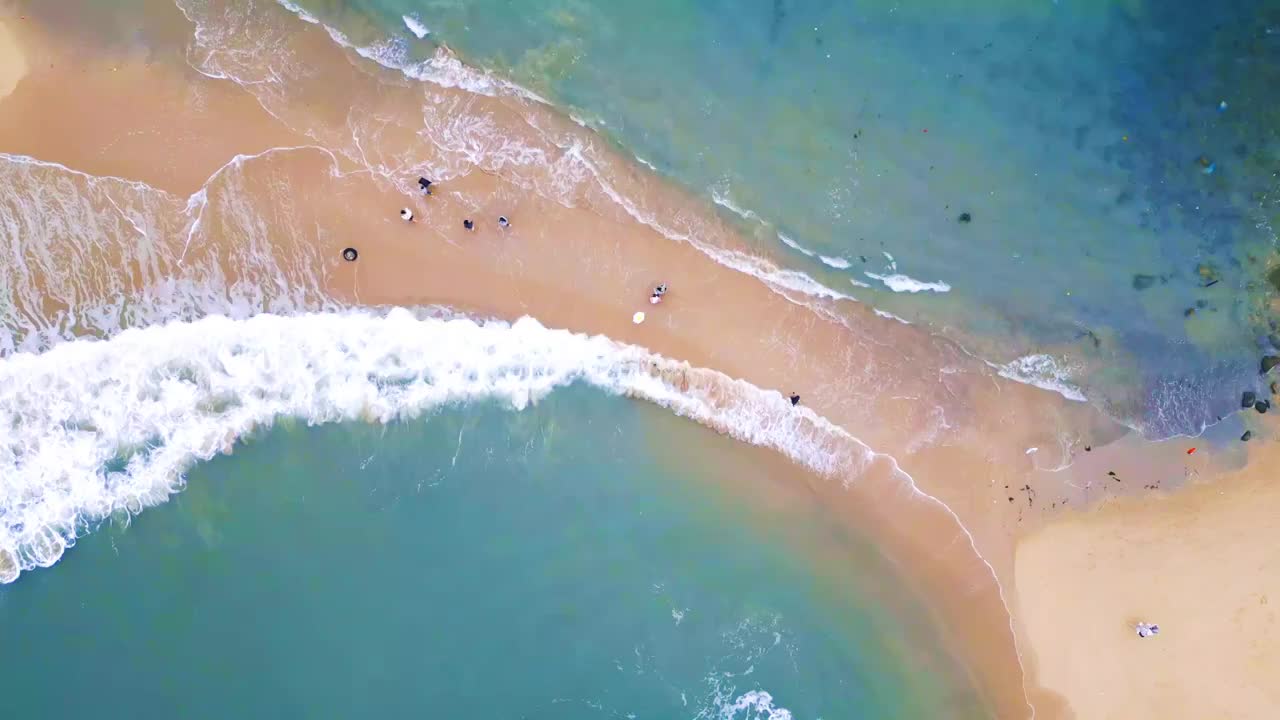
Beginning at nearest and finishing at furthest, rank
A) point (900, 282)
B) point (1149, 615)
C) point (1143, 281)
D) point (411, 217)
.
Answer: point (411, 217)
point (1149, 615)
point (900, 282)
point (1143, 281)

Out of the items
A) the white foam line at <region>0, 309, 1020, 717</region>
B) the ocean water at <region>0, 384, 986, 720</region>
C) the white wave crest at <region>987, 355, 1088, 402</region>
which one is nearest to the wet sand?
the white wave crest at <region>987, 355, 1088, 402</region>

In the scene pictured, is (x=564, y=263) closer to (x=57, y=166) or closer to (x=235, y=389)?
(x=235, y=389)

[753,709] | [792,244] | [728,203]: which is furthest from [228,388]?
[753,709]

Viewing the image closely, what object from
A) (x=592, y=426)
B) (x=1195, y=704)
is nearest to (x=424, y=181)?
(x=592, y=426)

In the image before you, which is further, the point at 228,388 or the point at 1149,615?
the point at 1149,615

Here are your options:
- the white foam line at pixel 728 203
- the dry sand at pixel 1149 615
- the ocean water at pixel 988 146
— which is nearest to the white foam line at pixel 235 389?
the white foam line at pixel 728 203

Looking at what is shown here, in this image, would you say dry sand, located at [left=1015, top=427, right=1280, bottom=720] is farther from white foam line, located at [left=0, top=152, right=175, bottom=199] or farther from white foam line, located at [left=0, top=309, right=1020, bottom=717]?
white foam line, located at [left=0, top=152, right=175, bottom=199]
